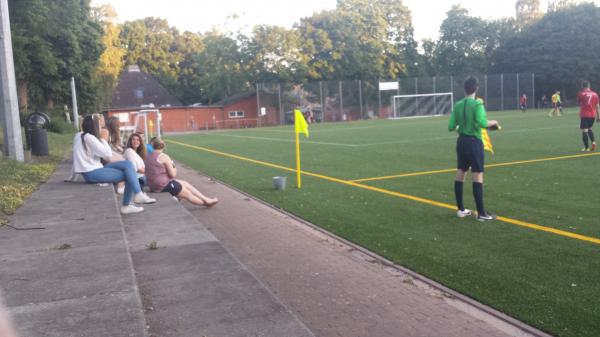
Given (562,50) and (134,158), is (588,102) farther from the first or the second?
(562,50)

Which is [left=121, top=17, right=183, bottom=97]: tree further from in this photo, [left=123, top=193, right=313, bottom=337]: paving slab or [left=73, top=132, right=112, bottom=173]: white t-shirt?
[left=123, top=193, right=313, bottom=337]: paving slab

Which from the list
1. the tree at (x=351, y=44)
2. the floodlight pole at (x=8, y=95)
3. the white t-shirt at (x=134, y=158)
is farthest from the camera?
the tree at (x=351, y=44)

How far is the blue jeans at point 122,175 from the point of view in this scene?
25.2ft

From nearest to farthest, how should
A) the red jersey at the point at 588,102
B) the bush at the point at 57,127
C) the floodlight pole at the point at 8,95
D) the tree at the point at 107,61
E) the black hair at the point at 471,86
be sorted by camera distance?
the black hair at the point at 471,86 → the floodlight pole at the point at 8,95 → the red jersey at the point at 588,102 → the bush at the point at 57,127 → the tree at the point at 107,61

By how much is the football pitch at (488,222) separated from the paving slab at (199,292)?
191cm

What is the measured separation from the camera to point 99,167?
26.2 feet

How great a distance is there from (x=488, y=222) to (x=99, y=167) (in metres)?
5.65

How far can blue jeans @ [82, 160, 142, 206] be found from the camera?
7.69 m

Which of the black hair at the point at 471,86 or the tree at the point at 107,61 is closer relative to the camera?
the black hair at the point at 471,86

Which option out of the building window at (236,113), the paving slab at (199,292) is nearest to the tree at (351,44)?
the building window at (236,113)

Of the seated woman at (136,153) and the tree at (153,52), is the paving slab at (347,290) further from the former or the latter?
the tree at (153,52)

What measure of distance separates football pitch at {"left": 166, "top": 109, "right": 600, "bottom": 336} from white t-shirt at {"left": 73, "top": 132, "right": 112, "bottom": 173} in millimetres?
3058

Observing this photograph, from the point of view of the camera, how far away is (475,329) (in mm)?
4008

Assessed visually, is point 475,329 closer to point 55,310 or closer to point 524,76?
point 55,310
